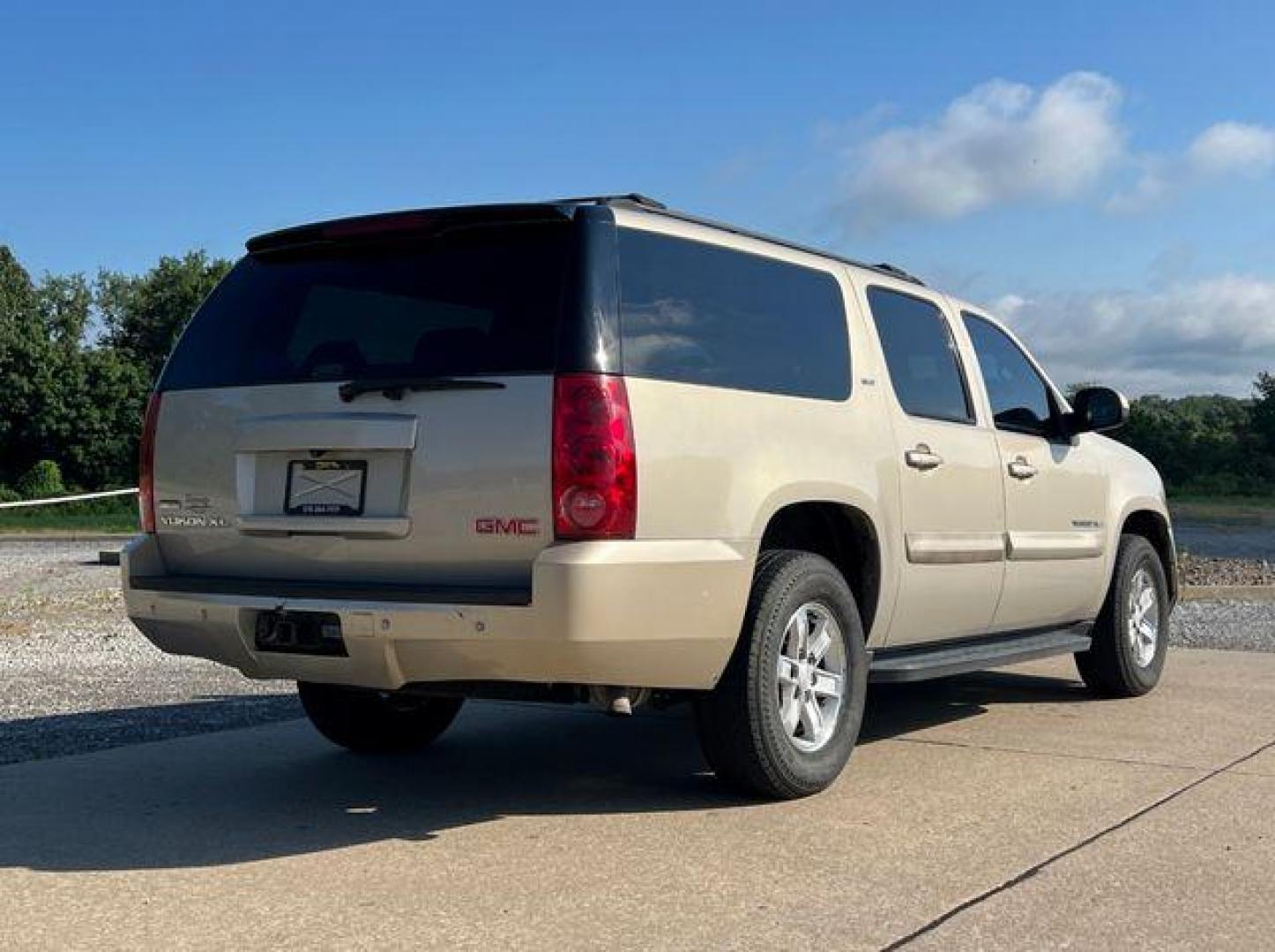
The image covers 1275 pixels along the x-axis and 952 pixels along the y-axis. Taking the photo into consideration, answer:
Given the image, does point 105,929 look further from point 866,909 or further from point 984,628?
point 984,628

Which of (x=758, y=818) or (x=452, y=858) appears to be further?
(x=758, y=818)

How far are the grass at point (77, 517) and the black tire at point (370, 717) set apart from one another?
21021mm

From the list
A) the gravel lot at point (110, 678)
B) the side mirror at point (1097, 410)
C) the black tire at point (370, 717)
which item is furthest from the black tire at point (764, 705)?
the gravel lot at point (110, 678)

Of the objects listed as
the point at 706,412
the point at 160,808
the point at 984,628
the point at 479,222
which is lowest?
the point at 160,808

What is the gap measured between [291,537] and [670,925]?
1.94 meters

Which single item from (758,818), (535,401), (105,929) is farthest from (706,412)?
(105,929)

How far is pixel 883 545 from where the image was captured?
18.5 ft

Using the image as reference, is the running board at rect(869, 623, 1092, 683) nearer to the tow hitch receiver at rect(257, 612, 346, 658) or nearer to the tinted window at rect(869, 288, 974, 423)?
the tinted window at rect(869, 288, 974, 423)

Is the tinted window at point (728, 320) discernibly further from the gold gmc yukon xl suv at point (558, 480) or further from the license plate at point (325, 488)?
the license plate at point (325, 488)

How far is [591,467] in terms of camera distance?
4434 millimetres

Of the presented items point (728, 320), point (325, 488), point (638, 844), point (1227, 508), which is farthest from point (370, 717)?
point (1227, 508)

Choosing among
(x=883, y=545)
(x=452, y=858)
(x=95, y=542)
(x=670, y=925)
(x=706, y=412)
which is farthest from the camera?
(x=95, y=542)

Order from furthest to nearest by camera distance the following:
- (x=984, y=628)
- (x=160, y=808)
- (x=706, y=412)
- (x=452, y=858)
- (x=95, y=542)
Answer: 1. (x=95, y=542)
2. (x=984, y=628)
3. (x=160, y=808)
4. (x=706, y=412)
5. (x=452, y=858)

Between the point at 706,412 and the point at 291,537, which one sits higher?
the point at 706,412
